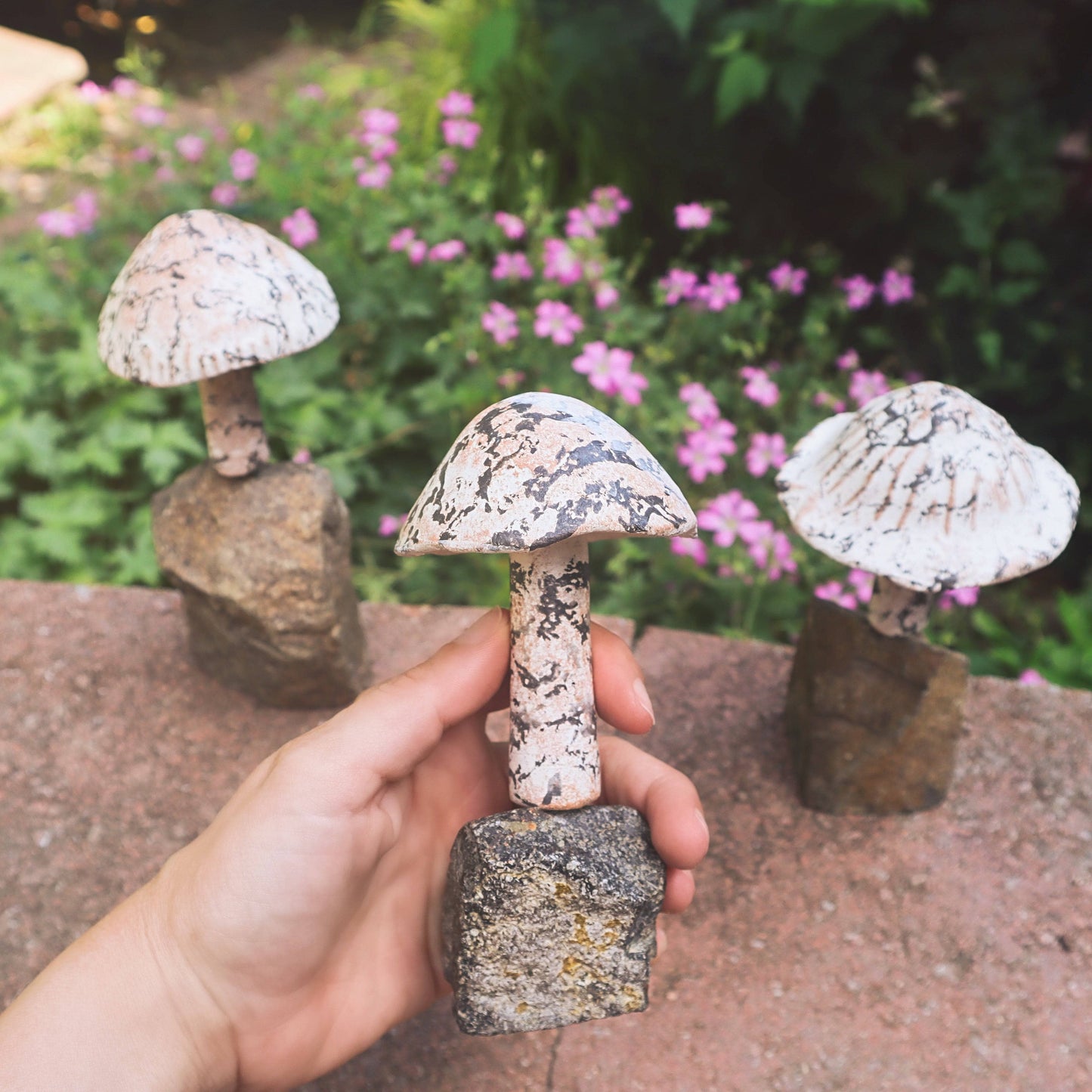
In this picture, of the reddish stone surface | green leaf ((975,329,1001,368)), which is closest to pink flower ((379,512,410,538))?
the reddish stone surface

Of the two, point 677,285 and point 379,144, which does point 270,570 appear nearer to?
point 677,285

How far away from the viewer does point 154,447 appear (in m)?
3.27

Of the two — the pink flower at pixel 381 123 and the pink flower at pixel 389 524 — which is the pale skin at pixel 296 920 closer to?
the pink flower at pixel 389 524

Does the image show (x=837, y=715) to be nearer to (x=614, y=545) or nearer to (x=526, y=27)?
(x=614, y=545)

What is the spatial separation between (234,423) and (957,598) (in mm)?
1977

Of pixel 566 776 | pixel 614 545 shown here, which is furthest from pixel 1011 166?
pixel 566 776


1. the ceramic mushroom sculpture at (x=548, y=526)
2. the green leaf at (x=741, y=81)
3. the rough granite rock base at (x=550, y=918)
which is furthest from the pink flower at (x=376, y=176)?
the rough granite rock base at (x=550, y=918)

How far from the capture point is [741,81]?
10.5 ft

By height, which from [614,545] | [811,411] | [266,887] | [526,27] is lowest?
[614,545]

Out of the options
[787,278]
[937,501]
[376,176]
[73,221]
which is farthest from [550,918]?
[73,221]

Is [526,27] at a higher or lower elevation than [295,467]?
higher

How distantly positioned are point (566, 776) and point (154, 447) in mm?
2128

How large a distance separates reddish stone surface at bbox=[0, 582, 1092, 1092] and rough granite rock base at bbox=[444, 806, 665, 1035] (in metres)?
0.35

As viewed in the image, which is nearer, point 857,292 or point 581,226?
point 581,226
